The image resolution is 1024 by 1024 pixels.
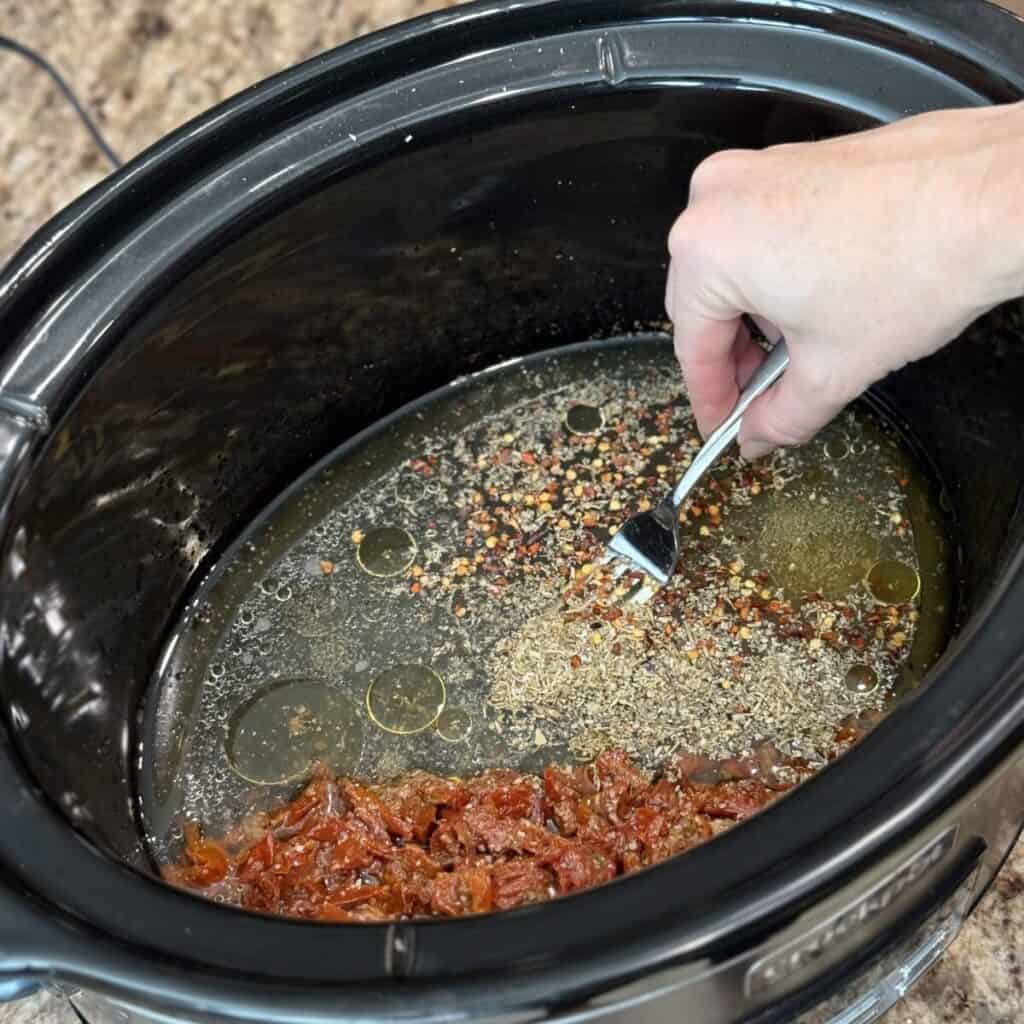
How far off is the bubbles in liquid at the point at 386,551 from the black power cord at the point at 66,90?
784mm

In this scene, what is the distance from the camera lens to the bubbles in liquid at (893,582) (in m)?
1.08

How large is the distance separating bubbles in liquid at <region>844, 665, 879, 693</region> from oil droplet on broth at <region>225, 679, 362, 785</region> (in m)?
0.41

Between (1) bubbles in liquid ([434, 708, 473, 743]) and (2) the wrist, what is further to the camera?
(1) bubbles in liquid ([434, 708, 473, 743])

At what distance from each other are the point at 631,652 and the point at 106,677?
44cm

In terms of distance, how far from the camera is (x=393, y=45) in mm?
1075

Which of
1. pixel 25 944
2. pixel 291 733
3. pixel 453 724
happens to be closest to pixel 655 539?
pixel 453 724

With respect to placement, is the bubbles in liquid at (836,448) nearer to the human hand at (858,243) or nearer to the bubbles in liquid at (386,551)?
the human hand at (858,243)

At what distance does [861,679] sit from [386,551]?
44 cm

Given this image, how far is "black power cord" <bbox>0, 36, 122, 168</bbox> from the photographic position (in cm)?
168

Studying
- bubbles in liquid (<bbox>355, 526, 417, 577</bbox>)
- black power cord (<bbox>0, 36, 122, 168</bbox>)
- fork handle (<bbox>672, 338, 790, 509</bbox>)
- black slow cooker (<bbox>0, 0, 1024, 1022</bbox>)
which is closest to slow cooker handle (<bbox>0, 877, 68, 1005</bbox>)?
black slow cooker (<bbox>0, 0, 1024, 1022</bbox>)

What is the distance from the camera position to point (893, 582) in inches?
42.8

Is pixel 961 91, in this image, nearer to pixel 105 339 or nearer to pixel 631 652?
pixel 631 652

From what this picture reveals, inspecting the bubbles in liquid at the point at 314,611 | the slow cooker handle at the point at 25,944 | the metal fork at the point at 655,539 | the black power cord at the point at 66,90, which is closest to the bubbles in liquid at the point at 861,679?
the metal fork at the point at 655,539

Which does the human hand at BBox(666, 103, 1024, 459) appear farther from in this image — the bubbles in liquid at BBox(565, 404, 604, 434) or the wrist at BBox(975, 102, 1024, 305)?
the bubbles in liquid at BBox(565, 404, 604, 434)
